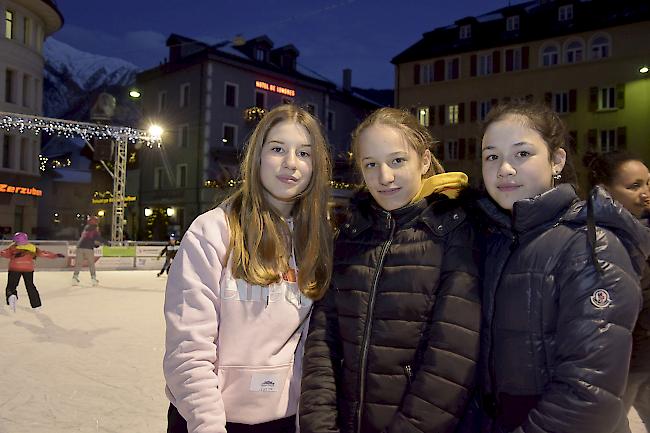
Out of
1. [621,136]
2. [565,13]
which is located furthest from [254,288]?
[565,13]

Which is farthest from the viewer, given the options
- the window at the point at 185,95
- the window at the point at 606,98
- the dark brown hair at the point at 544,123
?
the window at the point at 185,95

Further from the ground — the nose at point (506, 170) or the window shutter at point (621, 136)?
the window shutter at point (621, 136)

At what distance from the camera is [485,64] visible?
1175 inches

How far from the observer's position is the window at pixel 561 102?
1076 inches

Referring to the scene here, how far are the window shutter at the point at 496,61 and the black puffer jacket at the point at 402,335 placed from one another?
97.1ft

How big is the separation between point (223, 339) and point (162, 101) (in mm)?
32830

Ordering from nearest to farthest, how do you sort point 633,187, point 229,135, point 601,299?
point 601,299
point 633,187
point 229,135

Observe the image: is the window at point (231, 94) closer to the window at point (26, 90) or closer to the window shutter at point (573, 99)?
the window at point (26, 90)

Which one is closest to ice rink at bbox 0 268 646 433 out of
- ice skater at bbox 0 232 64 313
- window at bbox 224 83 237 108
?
ice skater at bbox 0 232 64 313

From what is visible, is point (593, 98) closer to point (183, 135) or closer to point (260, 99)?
point (260, 99)

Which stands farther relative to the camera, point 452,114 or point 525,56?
point 452,114

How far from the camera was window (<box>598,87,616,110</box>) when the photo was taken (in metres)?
26.0

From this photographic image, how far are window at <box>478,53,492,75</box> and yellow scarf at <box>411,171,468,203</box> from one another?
1167 inches

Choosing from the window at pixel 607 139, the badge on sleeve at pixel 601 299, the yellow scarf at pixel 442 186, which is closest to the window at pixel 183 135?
the window at pixel 607 139
